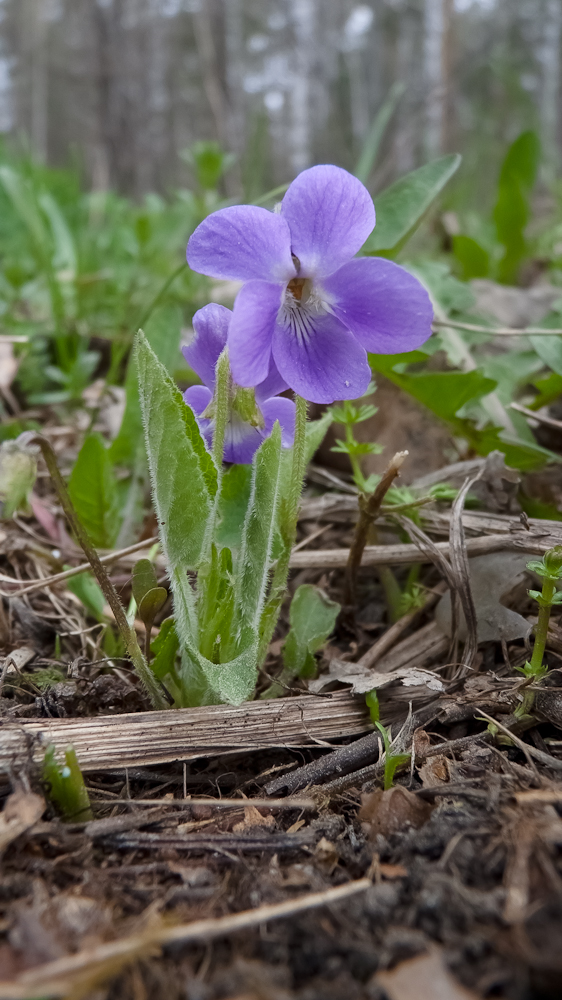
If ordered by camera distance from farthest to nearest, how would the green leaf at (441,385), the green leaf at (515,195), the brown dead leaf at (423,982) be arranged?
the green leaf at (515,195)
the green leaf at (441,385)
the brown dead leaf at (423,982)

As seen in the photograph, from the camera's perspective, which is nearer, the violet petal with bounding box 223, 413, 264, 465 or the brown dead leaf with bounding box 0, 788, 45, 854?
the brown dead leaf with bounding box 0, 788, 45, 854

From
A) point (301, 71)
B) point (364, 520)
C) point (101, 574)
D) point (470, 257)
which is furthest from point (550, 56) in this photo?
point (101, 574)

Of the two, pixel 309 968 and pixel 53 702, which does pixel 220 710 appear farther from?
pixel 309 968

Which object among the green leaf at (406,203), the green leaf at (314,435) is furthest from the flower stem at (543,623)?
the green leaf at (406,203)

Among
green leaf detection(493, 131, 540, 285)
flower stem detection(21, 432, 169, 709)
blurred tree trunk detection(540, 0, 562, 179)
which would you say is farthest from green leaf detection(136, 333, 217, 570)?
blurred tree trunk detection(540, 0, 562, 179)

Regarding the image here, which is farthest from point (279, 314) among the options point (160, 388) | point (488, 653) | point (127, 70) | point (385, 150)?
point (385, 150)

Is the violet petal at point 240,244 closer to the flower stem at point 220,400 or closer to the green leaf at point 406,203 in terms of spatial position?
the flower stem at point 220,400

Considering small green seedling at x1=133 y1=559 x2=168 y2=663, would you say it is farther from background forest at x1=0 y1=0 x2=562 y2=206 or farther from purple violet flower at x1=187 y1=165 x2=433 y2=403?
background forest at x1=0 y1=0 x2=562 y2=206
